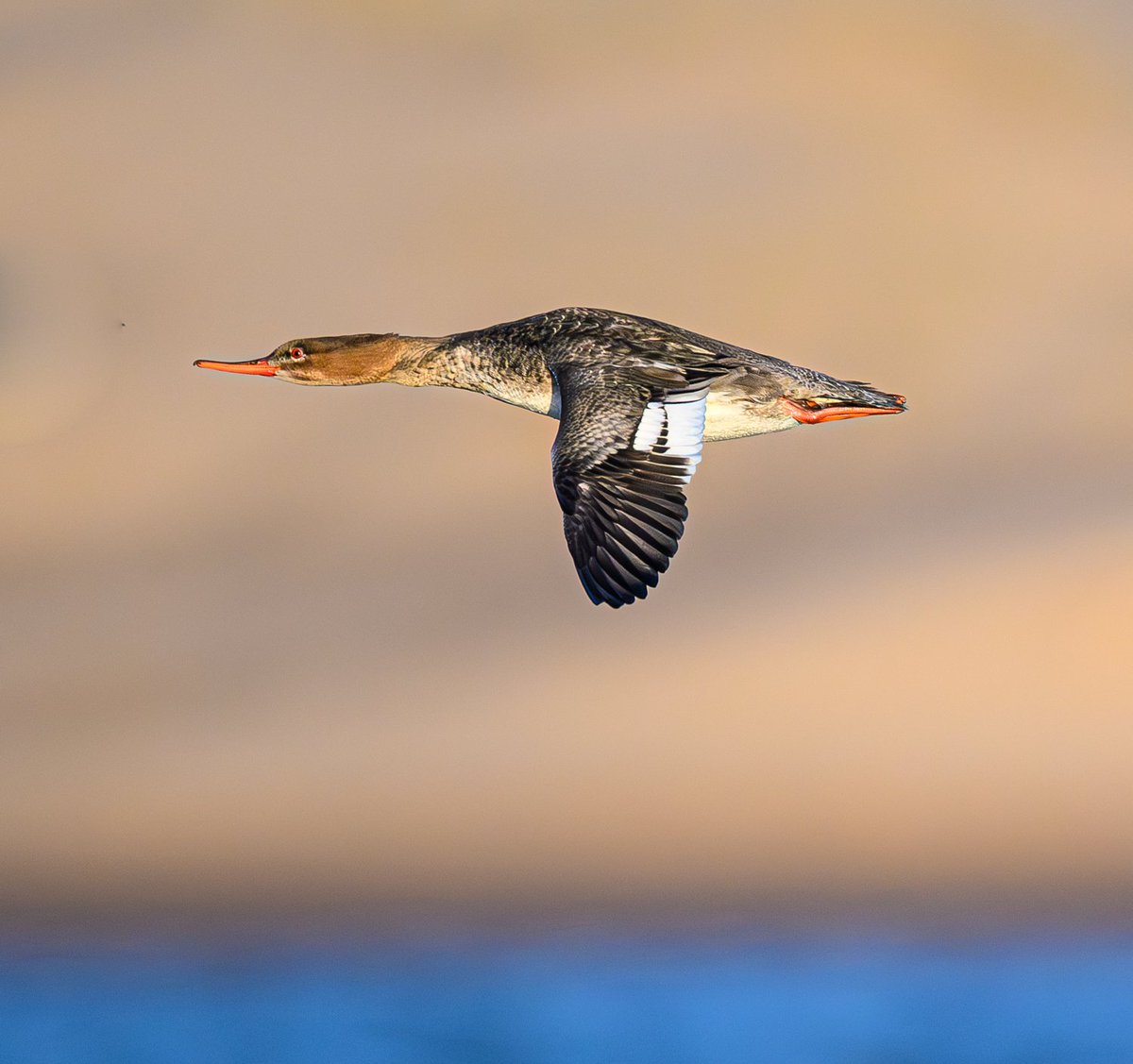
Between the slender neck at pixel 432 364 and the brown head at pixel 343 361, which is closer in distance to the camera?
the slender neck at pixel 432 364

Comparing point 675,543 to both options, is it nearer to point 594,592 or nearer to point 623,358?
point 594,592

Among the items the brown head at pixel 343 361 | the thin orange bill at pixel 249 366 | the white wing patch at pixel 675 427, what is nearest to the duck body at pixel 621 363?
the white wing patch at pixel 675 427

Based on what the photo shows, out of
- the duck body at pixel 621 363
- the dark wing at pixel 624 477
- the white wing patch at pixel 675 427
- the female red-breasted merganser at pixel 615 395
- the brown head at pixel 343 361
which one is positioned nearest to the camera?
the dark wing at pixel 624 477

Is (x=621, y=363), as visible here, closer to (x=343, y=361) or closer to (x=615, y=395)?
(x=615, y=395)

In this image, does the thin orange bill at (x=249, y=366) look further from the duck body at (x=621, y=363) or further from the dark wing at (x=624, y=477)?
the dark wing at (x=624, y=477)

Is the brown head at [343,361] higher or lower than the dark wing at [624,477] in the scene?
higher

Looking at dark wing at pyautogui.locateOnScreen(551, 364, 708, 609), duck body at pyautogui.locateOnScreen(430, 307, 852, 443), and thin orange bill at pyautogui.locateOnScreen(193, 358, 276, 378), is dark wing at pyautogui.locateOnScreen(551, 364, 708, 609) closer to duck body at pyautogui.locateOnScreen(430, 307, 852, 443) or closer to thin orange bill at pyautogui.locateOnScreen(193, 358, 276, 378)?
duck body at pyautogui.locateOnScreen(430, 307, 852, 443)

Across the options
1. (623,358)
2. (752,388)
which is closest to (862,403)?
(752,388)
